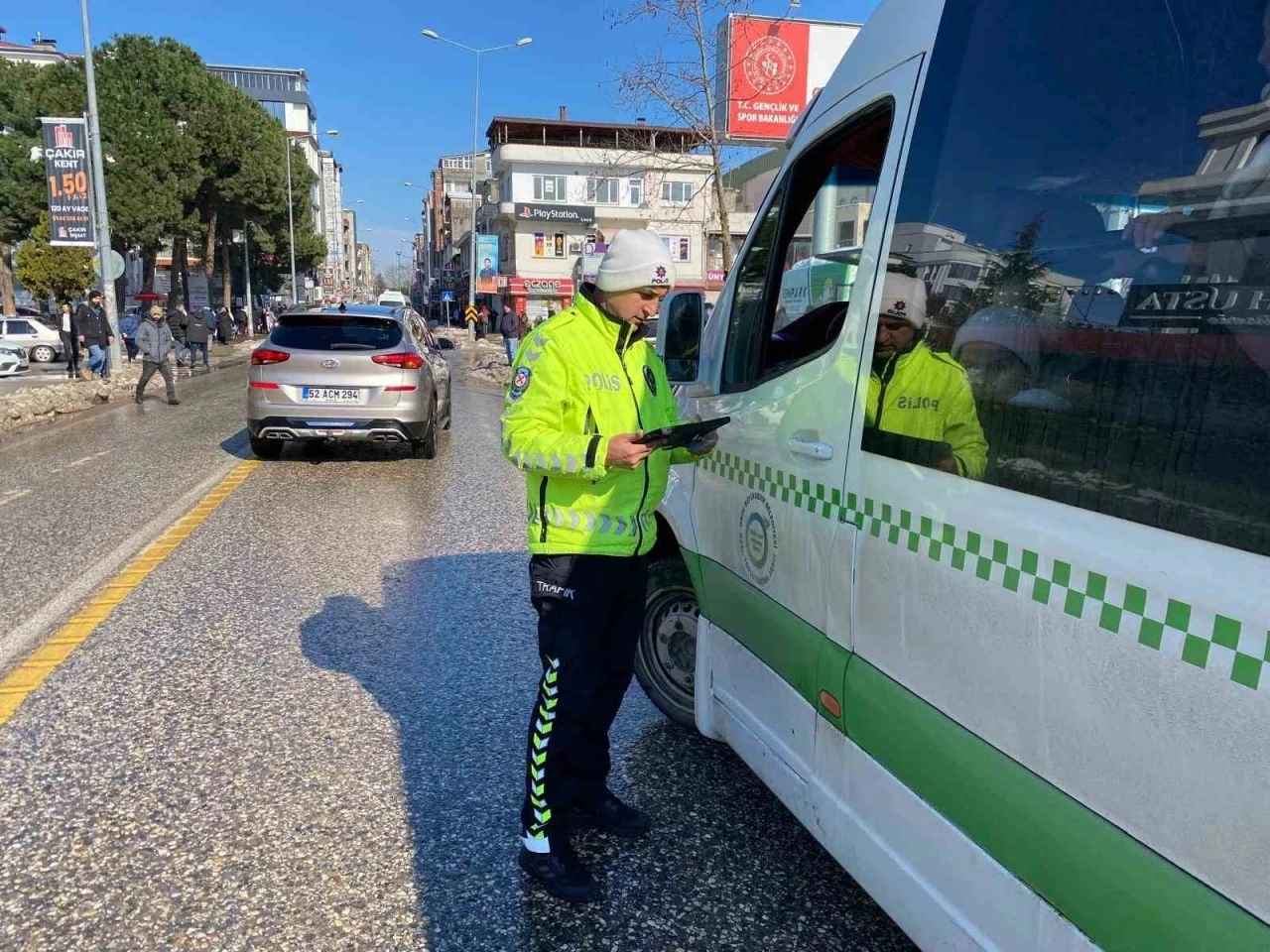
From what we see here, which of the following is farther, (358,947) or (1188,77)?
(358,947)

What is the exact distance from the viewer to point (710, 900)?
271cm

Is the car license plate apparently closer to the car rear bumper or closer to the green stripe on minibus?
the car rear bumper

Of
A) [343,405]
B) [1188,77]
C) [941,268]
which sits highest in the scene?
[1188,77]

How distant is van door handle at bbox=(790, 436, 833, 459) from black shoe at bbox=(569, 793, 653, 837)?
135 centimetres

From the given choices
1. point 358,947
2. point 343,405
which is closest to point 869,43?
point 358,947

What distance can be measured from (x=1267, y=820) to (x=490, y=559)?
209 inches

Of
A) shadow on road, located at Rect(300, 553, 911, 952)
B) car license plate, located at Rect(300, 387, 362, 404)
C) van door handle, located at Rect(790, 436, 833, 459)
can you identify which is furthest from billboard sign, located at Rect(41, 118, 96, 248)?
van door handle, located at Rect(790, 436, 833, 459)

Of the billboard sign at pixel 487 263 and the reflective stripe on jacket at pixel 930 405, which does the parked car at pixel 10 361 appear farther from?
the billboard sign at pixel 487 263

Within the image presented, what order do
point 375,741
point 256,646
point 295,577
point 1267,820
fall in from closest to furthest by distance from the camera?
point 1267,820, point 375,741, point 256,646, point 295,577

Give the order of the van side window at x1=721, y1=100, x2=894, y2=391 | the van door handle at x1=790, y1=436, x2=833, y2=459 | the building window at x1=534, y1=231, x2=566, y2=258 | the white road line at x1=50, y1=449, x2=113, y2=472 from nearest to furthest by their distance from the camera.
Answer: the van door handle at x1=790, y1=436, x2=833, y2=459 → the van side window at x1=721, y1=100, x2=894, y2=391 → the white road line at x1=50, y1=449, x2=113, y2=472 → the building window at x1=534, y1=231, x2=566, y2=258

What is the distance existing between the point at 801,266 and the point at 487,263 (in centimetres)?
5757

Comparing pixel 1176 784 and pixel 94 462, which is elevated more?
pixel 1176 784

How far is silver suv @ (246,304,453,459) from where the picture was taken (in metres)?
9.52

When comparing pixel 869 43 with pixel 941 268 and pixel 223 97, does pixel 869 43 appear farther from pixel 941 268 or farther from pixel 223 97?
pixel 223 97
